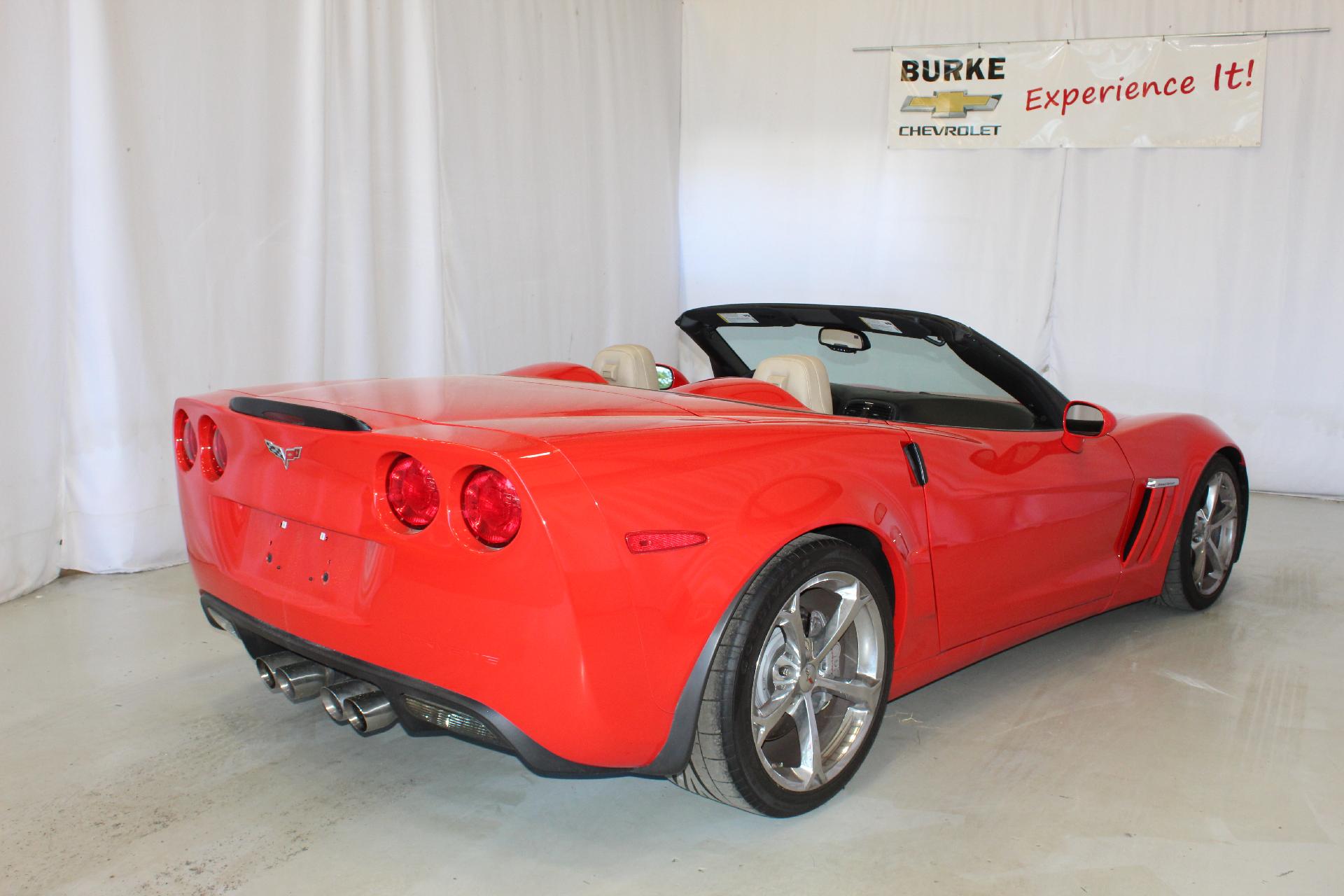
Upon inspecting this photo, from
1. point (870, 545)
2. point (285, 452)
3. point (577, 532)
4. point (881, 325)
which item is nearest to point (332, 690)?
point (285, 452)

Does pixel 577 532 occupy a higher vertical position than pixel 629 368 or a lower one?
lower

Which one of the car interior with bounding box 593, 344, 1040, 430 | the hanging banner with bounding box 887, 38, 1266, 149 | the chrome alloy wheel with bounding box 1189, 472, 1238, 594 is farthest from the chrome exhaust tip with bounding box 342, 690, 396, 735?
the hanging banner with bounding box 887, 38, 1266, 149

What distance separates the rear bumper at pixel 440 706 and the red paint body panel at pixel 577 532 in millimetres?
18

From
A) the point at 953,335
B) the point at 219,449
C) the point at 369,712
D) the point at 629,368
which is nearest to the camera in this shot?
the point at 369,712

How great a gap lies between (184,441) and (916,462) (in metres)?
1.71

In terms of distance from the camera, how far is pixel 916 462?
8.34 feet

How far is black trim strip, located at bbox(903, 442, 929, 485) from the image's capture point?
253 cm

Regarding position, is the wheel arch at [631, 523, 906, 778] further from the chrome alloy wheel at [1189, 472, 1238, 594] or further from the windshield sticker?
the chrome alloy wheel at [1189, 472, 1238, 594]

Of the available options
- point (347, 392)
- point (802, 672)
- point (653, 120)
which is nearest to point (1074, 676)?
point (802, 672)

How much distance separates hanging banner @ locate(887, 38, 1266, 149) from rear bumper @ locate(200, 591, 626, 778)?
634 cm

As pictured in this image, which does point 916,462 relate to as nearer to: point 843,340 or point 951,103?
point 843,340

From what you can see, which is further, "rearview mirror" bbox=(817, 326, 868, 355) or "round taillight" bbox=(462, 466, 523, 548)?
"rearview mirror" bbox=(817, 326, 868, 355)

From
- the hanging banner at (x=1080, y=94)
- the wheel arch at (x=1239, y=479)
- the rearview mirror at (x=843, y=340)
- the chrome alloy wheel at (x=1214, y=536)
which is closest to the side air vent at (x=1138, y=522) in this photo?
the chrome alloy wheel at (x=1214, y=536)

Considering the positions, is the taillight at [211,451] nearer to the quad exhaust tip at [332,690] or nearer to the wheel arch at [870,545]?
the quad exhaust tip at [332,690]
